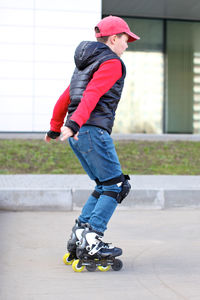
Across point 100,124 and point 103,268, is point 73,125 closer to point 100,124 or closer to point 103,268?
point 100,124

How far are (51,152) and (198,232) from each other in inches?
225

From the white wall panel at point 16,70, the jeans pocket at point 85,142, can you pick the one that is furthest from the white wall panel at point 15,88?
the jeans pocket at point 85,142

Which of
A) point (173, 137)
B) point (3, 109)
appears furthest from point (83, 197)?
point (3, 109)

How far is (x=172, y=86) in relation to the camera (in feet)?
63.9

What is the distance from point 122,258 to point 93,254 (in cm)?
48

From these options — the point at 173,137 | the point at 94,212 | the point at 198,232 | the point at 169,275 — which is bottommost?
the point at 173,137

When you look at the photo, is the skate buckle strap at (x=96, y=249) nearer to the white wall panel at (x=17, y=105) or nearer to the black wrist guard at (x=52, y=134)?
the black wrist guard at (x=52, y=134)

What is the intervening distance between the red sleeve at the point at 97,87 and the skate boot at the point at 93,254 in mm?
745

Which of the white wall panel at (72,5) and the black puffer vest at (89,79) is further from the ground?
the white wall panel at (72,5)

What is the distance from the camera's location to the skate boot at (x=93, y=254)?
338 cm

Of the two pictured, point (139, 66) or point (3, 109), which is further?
point (139, 66)

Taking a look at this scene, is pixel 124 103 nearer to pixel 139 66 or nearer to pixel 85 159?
pixel 139 66

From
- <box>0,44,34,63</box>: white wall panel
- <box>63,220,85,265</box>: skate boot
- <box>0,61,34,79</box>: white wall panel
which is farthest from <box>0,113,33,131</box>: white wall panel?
<box>63,220,85,265</box>: skate boot

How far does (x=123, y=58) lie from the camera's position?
18.6m
